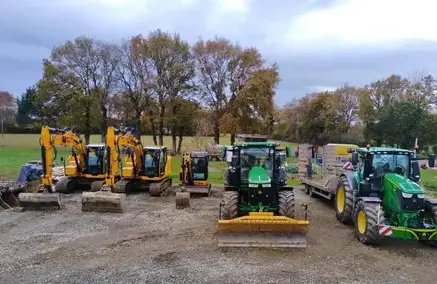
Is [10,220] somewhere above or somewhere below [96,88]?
below

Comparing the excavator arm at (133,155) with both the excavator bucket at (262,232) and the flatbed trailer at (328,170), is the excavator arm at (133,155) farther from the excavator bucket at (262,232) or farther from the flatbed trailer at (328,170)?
the excavator bucket at (262,232)

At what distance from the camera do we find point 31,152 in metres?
40.5

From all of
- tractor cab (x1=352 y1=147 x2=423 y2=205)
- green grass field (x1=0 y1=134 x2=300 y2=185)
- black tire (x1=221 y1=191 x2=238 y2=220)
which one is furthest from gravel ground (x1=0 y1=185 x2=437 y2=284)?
green grass field (x1=0 y1=134 x2=300 y2=185)

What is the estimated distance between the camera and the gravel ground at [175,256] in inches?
285

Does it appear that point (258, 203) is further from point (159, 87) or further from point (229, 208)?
point (159, 87)

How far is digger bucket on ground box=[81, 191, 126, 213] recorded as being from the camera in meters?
12.7

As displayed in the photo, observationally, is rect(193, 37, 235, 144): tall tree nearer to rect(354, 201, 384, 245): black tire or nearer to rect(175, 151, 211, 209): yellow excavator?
rect(175, 151, 211, 209): yellow excavator

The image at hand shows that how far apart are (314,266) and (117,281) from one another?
3609 millimetres

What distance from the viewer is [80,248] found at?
8.85 meters

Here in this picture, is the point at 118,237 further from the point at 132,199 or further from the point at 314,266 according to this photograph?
the point at 132,199

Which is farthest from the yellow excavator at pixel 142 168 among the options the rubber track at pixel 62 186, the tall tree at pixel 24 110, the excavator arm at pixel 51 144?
the tall tree at pixel 24 110

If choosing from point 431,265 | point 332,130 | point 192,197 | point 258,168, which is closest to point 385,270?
point 431,265

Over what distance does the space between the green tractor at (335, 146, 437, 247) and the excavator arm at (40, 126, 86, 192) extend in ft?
30.3

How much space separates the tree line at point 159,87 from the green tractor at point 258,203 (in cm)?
2562
